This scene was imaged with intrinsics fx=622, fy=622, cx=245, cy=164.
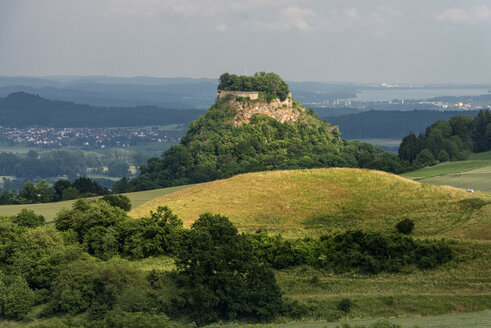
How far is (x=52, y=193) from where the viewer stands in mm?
110688

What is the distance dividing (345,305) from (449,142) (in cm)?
11363

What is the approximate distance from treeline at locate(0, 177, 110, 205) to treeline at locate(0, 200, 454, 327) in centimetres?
6025

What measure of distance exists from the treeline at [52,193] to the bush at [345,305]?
251 ft

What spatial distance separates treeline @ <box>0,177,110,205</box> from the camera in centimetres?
10525

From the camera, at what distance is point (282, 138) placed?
5782 inches

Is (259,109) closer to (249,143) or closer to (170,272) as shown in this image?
(249,143)

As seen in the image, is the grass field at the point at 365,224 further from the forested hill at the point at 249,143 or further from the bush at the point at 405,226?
the forested hill at the point at 249,143

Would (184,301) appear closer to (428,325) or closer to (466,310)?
(428,325)

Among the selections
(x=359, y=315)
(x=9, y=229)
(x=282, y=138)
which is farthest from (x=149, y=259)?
(x=282, y=138)

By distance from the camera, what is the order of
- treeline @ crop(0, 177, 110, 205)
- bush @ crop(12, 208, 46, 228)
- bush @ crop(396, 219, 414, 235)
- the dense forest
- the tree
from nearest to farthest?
the tree, bush @ crop(396, 219, 414, 235), bush @ crop(12, 208, 46, 228), treeline @ crop(0, 177, 110, 205), the dense forest

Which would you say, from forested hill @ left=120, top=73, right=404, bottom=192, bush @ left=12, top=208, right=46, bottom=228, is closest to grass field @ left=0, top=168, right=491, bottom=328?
bush @ left=12, top=208, right=46, bottom=228

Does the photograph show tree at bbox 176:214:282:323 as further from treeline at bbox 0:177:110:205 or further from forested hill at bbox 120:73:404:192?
forested hill at bbox 120:73:404:192

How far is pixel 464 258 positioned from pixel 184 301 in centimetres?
1724

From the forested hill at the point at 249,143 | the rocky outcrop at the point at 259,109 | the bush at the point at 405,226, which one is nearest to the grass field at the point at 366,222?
the bush at the point at 405,226
